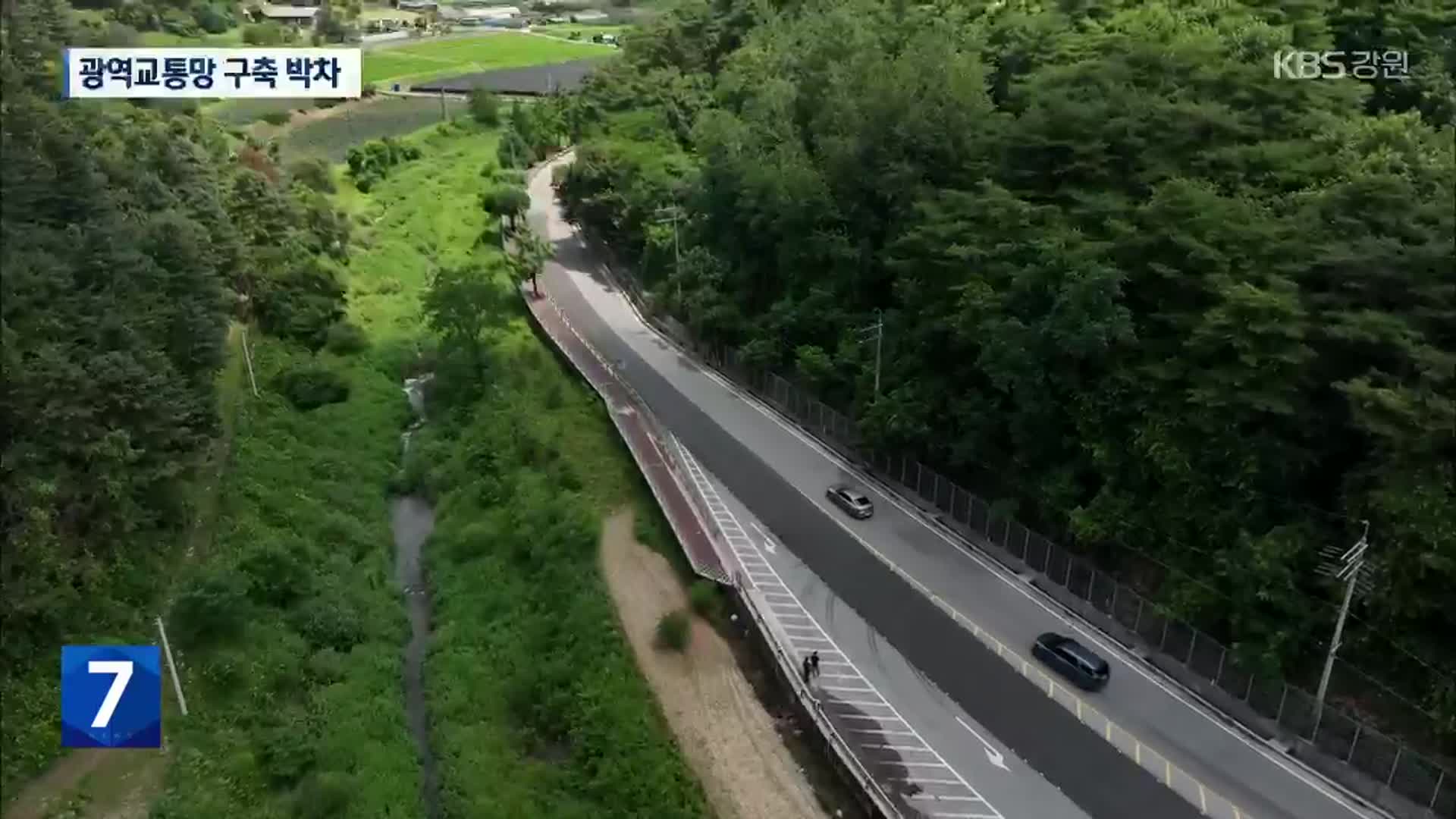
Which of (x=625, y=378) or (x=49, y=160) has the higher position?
(x=49, y=160)

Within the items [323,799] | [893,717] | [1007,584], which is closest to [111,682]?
[323,799]

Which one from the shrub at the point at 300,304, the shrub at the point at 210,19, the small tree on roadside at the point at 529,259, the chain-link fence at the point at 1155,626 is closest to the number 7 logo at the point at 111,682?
the shrub at the point at 300,304

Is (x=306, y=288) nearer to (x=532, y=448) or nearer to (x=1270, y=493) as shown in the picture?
(x=532, y=448)


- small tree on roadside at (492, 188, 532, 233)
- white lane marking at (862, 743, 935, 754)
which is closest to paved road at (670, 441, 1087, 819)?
white lane marking at (862, 743, 935, 754)

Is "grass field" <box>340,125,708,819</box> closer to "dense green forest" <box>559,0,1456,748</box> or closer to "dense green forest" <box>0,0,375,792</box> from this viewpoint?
"dense green forest" <box>0,0,375,792</box>

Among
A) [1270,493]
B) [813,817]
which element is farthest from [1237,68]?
[813,817]
